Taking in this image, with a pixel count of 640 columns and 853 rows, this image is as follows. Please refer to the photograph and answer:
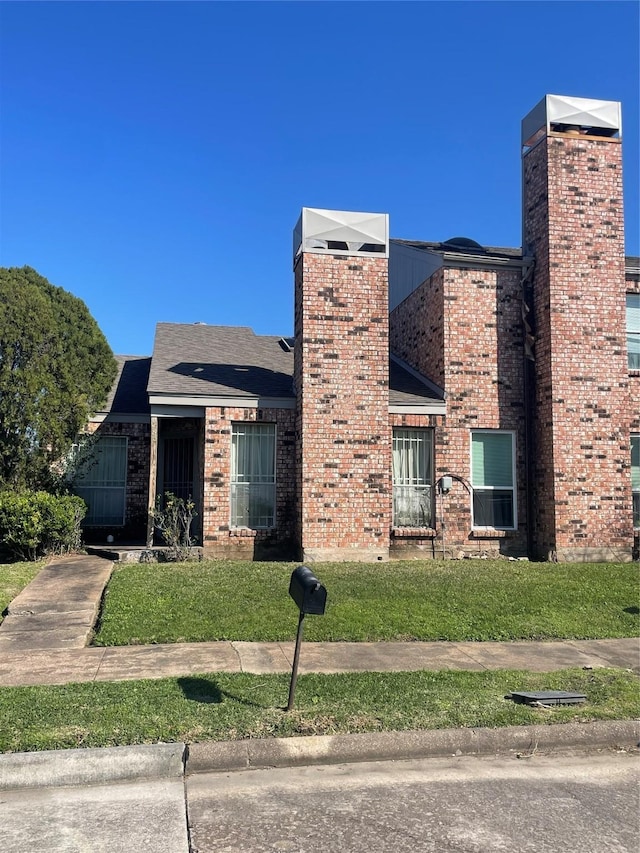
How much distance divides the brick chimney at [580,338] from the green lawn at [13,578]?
29.9 ft

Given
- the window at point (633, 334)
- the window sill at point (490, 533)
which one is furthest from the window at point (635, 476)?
the window sill at point (490, 533)

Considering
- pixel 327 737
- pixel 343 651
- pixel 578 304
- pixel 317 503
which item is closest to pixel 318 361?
pixel 317 503

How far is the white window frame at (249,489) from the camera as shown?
13.1m

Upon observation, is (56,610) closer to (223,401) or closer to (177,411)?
(177,411)

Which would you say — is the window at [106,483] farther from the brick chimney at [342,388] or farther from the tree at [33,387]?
the brick chimney at [342,388]

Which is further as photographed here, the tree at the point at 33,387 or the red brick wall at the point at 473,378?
the red brick wall at the point at 473,378

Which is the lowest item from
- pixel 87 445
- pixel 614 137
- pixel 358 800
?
pixel 358 800

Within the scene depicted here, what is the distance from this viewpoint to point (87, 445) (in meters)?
14.3

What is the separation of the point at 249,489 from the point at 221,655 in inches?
242

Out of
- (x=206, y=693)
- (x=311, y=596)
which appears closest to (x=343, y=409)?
(x=206, y=693)

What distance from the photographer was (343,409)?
12820mm

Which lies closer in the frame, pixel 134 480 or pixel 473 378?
pixel 473 378

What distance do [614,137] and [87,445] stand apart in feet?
40.6

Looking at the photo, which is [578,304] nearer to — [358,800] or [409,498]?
[409,498]
